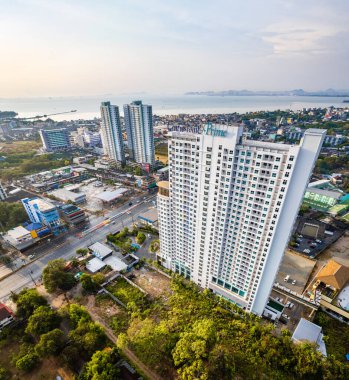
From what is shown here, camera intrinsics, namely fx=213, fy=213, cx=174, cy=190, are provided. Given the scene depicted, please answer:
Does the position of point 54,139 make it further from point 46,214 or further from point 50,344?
point 50,344

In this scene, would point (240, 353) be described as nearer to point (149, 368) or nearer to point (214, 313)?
point (214, 313)

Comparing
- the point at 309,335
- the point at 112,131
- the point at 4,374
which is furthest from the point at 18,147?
the point at 309,335

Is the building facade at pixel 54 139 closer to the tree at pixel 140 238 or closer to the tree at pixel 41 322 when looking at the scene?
the tree at pixel 140 238

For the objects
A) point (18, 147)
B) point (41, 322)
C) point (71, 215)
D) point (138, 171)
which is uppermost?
A: point (41, 322)

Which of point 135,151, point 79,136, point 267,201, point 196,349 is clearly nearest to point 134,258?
point 196,349

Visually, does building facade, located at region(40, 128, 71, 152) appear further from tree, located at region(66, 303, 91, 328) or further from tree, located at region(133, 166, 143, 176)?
tree, located at region(66, 303, 91, 328)
